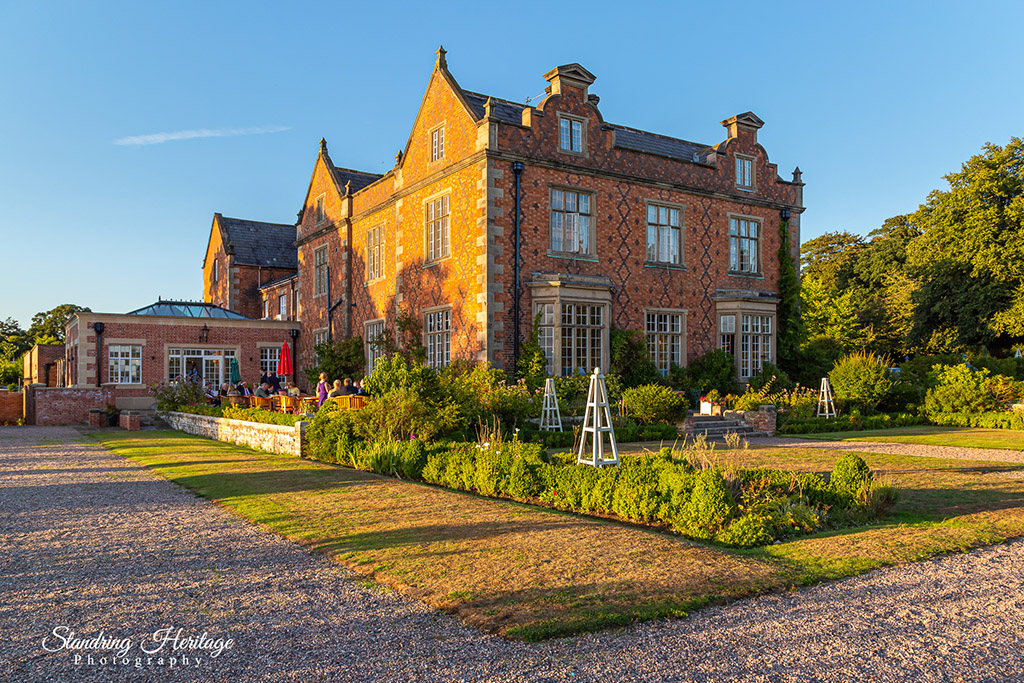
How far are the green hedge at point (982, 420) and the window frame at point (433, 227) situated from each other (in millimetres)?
15477

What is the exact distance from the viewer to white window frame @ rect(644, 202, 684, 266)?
22.7 metres

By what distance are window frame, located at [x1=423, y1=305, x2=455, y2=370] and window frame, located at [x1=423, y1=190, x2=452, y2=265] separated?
A: 1.62 metres

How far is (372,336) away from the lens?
1031 inches

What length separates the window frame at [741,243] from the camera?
2462cm

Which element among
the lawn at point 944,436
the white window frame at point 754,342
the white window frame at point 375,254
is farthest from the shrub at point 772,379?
the white window frame at point 375,254

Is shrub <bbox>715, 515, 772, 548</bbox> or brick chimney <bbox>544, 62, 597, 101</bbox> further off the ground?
brick chimney <bbox>544, 62, 597, 101</bbox>

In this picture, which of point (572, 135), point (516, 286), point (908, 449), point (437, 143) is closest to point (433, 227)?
point (437, 143)

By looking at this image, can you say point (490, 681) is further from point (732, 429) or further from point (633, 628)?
point (732, 429)

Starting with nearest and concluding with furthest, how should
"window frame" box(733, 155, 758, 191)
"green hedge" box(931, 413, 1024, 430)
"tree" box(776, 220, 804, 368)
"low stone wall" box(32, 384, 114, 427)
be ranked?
"green hedge" box(931, 413, 1024, 430), "low stone wall" box(32, 384, 114, 427), "window frame" box(733, 155, 758, 191), "tree" box(776, 220, 804, 368)

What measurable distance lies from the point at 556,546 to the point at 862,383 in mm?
17536

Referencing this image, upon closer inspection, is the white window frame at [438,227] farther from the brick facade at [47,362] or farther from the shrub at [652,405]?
the brick facade at [47,362]

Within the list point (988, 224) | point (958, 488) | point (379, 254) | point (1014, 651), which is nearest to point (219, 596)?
point (1014, 651)

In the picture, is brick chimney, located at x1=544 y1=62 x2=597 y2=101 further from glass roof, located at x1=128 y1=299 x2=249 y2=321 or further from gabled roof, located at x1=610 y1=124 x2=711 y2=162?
glass roof, located at x1=128 y1=299 x2=249 y2=321

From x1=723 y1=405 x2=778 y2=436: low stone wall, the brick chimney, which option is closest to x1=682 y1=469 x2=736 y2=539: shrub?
x1=723 y1=405 x2=778 y2=436: low stone wall
